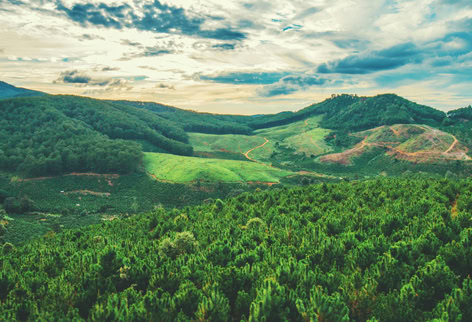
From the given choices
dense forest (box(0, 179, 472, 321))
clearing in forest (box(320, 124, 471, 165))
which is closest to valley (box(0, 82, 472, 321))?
dense forest (box(0, 179, 472, 321))

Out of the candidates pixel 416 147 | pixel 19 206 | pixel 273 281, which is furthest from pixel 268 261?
pixel 416 147

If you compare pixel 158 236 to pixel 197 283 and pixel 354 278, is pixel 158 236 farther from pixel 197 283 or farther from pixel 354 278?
pixel 354 278

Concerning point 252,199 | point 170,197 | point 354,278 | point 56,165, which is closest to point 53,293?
point 354,278

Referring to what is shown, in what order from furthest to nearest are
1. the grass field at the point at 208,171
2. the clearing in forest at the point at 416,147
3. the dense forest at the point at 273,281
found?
the clearing in forest at the point at 416,147 → the grass field at the point at 208,171 → the dense forest at the point at 273,281

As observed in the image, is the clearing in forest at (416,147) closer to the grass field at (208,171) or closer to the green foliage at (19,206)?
the grass field at (208,171)

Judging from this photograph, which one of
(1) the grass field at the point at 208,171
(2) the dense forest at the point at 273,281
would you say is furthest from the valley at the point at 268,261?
(1) the grass field at the point at 208,171

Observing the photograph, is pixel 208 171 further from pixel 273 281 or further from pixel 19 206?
pixel 273 281

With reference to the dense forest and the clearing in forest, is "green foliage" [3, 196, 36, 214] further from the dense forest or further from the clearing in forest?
the clearing in forest

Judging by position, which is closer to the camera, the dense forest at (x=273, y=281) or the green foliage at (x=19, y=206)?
the dense forest at (x=273, y=281)
